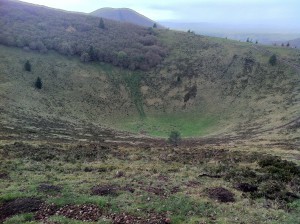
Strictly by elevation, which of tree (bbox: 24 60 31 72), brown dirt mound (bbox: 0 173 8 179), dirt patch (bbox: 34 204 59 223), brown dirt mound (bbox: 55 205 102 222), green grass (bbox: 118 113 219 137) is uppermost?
brown dirt mound (bbox: 55 205 102 222)

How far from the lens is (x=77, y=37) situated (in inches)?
4380

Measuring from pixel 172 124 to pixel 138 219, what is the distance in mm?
68303

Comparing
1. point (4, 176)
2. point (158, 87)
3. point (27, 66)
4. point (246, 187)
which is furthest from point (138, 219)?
point (158, 87)

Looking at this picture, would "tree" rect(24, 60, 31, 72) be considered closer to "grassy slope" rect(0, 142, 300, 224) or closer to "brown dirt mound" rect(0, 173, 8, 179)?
"grassy slope" rect(0, 142, 300, 224)

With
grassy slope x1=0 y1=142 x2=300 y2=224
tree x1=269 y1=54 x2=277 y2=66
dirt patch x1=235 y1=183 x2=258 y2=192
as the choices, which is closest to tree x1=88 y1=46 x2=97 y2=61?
tree x1=269 y1=54 x2=277 y2=66

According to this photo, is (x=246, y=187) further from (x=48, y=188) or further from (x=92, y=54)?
(x=92, y=54)

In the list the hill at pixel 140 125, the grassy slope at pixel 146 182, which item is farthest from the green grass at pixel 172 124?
the grassy slope at pixel 146 182

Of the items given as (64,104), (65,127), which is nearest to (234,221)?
(65,127)

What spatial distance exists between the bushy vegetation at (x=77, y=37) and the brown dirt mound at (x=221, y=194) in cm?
8910

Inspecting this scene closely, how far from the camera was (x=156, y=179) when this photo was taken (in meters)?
20.8

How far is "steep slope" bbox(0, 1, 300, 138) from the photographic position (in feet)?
243

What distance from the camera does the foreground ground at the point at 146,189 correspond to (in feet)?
49.9

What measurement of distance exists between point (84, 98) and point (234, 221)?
76.2 m

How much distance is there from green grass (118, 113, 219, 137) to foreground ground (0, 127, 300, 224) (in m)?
47.9
